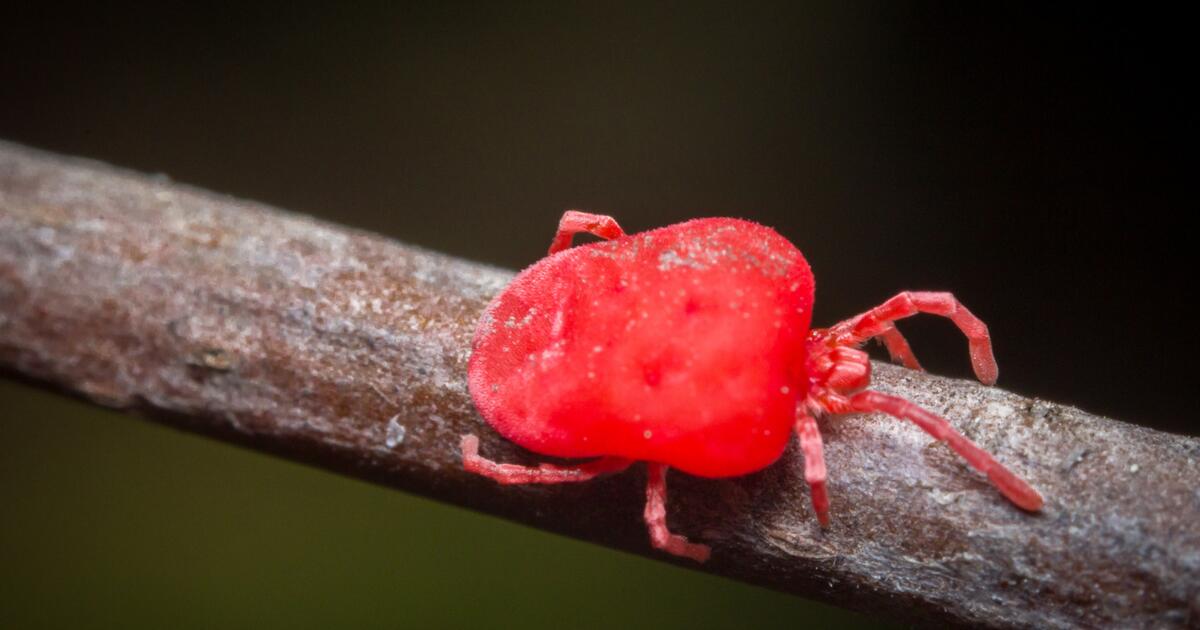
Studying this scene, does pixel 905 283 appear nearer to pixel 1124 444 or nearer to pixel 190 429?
pixel 1124 444

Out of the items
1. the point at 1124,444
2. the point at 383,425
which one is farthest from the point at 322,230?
the point at 1124,444

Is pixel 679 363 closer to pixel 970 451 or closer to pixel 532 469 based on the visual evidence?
pixel 532 469

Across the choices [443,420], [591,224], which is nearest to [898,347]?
[591,224]

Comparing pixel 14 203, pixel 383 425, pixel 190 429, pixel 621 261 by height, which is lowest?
pixel 190 429

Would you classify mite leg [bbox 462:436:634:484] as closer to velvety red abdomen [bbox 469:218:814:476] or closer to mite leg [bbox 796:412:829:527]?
velvety red abdomen [bbox 469:218:814:476]

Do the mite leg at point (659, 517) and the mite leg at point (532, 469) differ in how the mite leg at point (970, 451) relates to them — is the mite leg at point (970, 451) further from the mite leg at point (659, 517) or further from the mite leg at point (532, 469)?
the mite leg at point (532, 469)

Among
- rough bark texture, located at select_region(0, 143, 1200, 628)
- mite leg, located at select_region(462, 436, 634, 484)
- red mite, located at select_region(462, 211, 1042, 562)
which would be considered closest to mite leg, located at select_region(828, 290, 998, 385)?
red mite, located at select_region(462, 211, 1042, 562)
